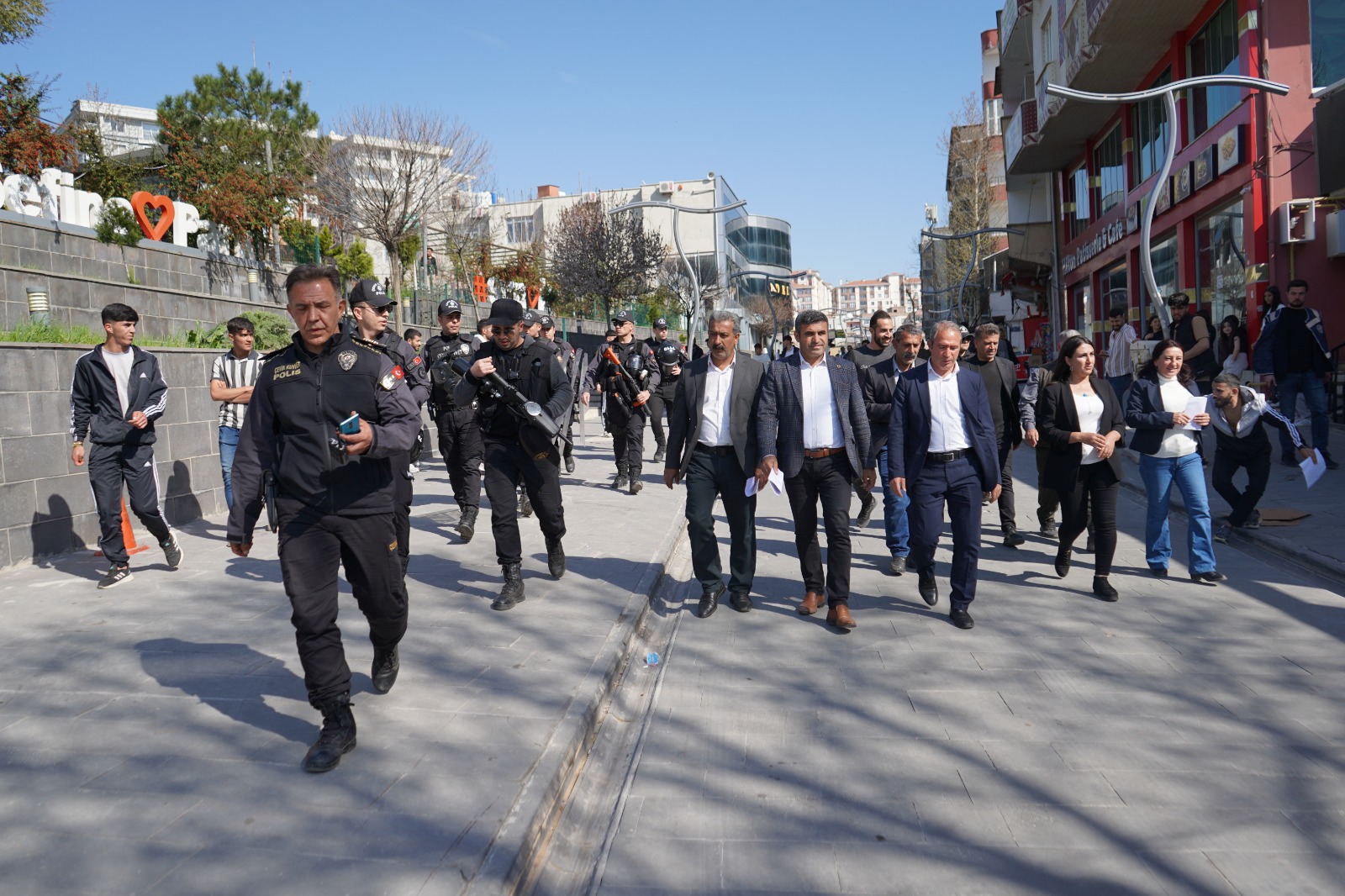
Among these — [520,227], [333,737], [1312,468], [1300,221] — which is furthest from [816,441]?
[520,227]

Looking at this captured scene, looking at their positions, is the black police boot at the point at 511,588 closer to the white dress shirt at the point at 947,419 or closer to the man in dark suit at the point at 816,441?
the man in dark suit at the point at 816,441

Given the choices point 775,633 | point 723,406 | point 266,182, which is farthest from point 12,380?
point 266,182

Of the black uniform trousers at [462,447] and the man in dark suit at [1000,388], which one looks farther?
the black uniform trousers at [462,447]

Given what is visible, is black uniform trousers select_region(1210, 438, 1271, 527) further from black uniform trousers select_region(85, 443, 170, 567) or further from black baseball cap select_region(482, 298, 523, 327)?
black uniform trousers select_region(85, 443, 170, 567)

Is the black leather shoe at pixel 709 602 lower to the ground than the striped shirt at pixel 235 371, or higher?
lower

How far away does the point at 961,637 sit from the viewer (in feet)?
20.2

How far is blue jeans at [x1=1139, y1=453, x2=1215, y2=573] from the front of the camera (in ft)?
24.3

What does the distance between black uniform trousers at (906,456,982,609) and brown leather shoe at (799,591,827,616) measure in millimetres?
750

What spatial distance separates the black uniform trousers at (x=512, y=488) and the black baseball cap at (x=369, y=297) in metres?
1.10

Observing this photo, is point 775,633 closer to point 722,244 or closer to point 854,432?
point 854,432

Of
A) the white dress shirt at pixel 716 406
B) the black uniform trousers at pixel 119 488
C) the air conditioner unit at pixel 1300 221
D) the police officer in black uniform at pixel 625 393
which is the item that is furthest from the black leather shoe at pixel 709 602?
the air conditioner unit at pixel 1300 221

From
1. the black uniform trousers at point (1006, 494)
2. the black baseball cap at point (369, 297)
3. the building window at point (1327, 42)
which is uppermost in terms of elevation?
the building window at point (1327, 42)

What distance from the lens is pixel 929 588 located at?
22.6ft

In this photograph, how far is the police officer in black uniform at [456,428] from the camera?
880cm
